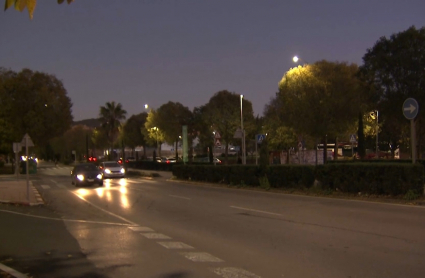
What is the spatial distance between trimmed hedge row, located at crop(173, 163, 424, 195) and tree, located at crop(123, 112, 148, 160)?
45.5 meters

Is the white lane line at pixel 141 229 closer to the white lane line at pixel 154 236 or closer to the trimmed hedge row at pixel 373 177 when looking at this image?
the white lane line at pixel 154 236

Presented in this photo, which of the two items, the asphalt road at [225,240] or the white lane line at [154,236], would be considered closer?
the asphalt road at [225,240]

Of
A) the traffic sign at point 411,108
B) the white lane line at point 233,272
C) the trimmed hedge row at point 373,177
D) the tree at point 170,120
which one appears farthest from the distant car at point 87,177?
the tree at point 170,120

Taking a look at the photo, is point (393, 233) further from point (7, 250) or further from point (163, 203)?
point (163, 203)

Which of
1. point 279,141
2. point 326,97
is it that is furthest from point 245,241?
point 279,141

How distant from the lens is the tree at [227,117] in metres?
54.2

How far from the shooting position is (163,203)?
1920 cm

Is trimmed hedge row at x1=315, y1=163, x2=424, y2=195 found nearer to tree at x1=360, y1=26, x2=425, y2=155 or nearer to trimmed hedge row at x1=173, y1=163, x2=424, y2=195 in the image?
trimmed hedge row at x1=173, y1=163, x2=424, y2=195

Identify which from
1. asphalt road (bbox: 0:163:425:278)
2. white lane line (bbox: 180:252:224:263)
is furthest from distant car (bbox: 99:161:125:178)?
white lane line (bbox: 180:252:224:263)

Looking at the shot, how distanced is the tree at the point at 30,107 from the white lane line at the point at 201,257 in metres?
42.9

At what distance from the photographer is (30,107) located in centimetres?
4947

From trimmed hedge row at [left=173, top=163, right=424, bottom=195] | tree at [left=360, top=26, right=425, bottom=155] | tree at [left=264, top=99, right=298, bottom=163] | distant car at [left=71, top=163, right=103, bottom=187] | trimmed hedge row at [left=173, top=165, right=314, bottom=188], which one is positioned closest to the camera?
trimmed hedge row at [left=173, top=163, right=424, bottom=195]

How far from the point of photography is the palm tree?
73438 millimetres

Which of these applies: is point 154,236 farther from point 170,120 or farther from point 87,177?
point 170,120
